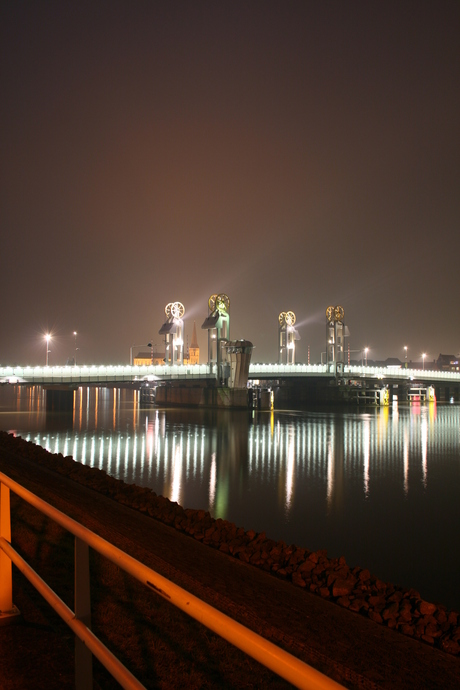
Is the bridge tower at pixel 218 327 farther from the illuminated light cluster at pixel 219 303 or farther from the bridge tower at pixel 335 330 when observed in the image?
the bridge tower at pixel 335 330

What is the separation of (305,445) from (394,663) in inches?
1441

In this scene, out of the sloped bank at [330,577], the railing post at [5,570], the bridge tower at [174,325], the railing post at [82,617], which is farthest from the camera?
the bridge tower at [174,325]

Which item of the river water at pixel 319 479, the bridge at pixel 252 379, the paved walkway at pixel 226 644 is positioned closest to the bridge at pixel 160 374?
the bridge at pixel 252 379

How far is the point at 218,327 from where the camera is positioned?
8969cm

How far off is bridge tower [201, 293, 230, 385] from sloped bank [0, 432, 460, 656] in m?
72.3

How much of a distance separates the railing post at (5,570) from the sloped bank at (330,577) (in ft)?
16.5

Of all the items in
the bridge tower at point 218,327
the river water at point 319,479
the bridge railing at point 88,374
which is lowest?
the river water at point 319,479

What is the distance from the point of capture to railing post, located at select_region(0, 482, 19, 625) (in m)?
4.20

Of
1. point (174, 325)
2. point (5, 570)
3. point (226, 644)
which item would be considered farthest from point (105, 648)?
point (174, 325)

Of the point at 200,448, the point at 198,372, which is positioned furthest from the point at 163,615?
the point at 198,372

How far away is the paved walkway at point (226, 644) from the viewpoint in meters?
4.26

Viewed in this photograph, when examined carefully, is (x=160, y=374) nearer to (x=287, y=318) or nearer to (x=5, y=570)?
(x=287, y=318)

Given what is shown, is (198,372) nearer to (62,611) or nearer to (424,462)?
(424,462)

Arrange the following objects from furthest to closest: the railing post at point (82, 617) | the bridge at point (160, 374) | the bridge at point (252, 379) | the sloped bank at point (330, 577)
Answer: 1. the bridge at point (252, 379)
2. the bridge at point (160, 374)
3. the sloped bank at point (330, 577)
4. the railing post at point (82, 617)
